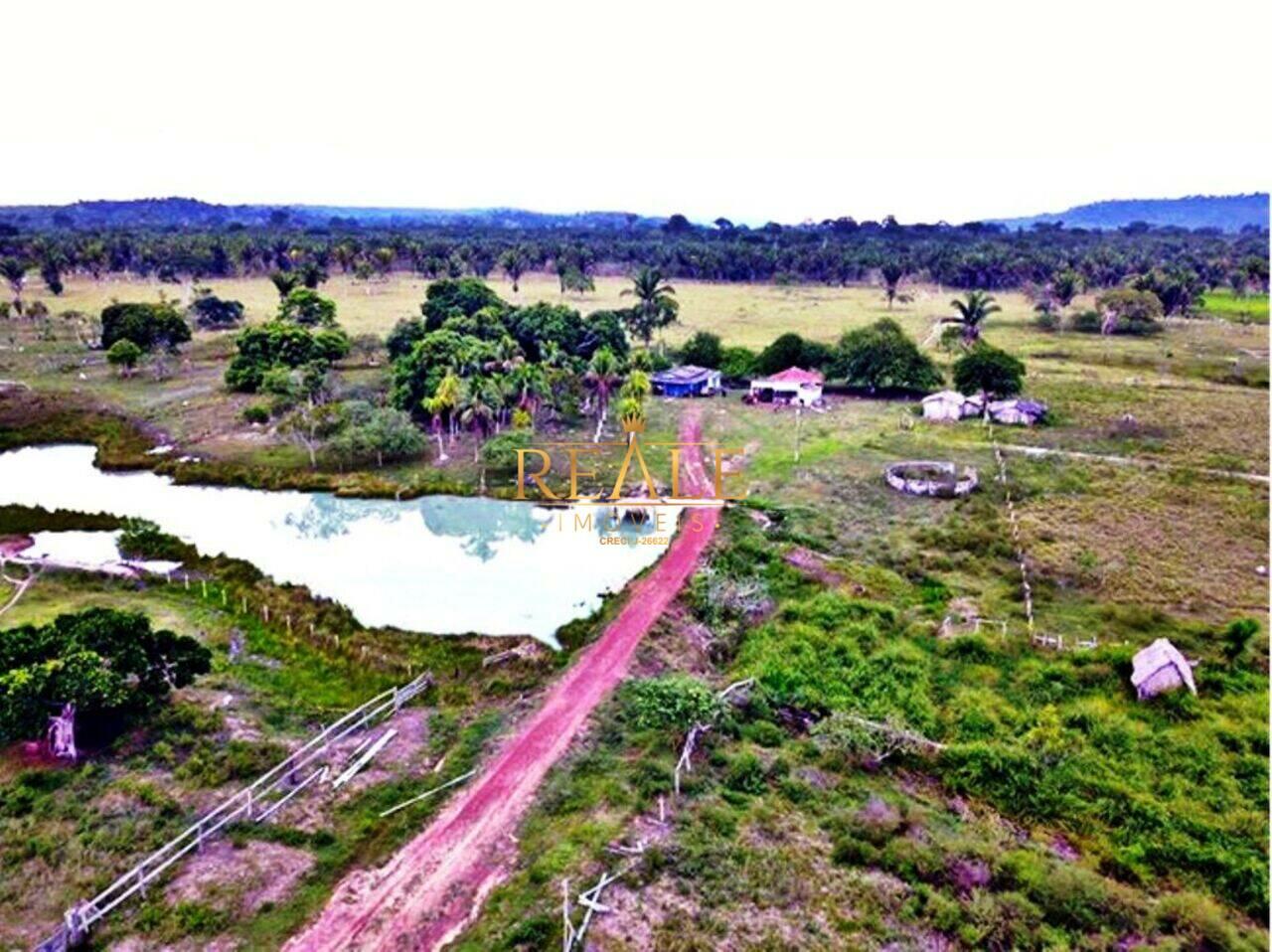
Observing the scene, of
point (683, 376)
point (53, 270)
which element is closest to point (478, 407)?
point (683, 376)

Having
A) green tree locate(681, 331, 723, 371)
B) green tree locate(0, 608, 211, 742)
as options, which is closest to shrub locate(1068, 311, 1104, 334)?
green tree locate(681, 331, 723, 371)

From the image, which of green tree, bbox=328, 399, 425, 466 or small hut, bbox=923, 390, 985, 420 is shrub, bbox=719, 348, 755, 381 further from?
green tree, bbox=328, 399, 425, 466

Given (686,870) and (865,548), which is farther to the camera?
(865,548)

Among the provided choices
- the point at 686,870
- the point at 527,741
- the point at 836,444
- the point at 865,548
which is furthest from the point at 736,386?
the point at 686,870

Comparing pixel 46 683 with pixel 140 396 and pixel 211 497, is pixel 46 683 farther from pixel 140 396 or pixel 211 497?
pixel 140 396

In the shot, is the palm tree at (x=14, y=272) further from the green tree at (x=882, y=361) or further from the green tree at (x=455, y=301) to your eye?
the green tree at (x=882, y=361)

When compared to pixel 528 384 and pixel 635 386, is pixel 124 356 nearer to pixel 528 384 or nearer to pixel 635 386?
pixel 528 384
